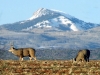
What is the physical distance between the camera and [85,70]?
28.2 meters

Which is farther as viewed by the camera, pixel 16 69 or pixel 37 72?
pixel 16 69

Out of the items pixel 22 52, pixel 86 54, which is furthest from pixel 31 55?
pixel 86 54

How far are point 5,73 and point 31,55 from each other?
67.6 ft

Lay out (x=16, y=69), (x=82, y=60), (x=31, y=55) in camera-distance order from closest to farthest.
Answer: (x=16, y=69) → (x=82, y=60) → (x=31, y=55)

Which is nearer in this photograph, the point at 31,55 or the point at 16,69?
the point at 16,69

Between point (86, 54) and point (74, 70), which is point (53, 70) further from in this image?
point (86, 54)

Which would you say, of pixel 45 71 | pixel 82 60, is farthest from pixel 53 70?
pixel 82 60

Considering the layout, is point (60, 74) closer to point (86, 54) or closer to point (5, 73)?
point (5, 73)

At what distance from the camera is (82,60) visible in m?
40.8

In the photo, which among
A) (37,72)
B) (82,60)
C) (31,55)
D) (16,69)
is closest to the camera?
(37,72)

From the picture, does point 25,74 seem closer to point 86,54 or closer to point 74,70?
point 74,70

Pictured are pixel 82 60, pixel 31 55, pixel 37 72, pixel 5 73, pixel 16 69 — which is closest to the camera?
pixel 5 73

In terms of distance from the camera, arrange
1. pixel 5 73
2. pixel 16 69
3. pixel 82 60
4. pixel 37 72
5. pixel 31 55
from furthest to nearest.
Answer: pixel 31 55 → pixel 82 60 → pixel 16 69 → pixel 37 72 → pixel 5 73

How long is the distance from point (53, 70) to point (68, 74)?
8.47ft
